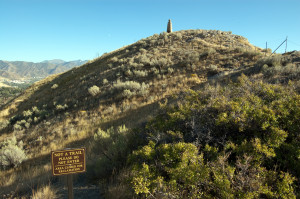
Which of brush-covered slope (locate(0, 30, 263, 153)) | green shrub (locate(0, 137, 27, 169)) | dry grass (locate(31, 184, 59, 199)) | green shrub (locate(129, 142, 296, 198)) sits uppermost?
brush-covered slope (locate(0, 30, 263, 153))

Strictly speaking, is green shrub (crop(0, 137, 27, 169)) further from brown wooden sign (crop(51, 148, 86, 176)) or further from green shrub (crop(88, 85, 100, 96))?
green shrub (crop(88, 85, 100, 96))

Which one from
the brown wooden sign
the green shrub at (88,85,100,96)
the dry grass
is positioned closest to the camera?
the brown wooden sign

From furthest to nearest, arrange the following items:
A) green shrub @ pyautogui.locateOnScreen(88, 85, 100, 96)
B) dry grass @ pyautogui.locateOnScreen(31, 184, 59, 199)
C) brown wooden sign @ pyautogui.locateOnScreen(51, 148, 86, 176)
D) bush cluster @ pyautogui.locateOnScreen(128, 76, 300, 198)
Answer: green shrub @ pyautogui.locateOnScreen(88, 85, 100, 96) < dry grass @ pyautogui.locateOnScreen(31, 184, 59, 199) < brown wooden sign @ pyautogui.locateOnScreen(51, 148, 86, 176) < bush cluster @ pyautogui.locateOnScreen(128, 76, 300, 198)

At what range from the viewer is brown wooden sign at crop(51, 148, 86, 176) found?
3082mm

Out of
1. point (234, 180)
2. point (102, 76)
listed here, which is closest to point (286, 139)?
point (234, 180)

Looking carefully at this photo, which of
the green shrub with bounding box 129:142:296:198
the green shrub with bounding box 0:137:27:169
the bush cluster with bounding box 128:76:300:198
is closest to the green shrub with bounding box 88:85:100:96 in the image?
the green shrub with bounding box 0:137:27:169

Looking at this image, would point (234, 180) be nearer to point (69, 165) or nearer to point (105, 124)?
Result: point (69, 165)

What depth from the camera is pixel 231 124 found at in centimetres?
387

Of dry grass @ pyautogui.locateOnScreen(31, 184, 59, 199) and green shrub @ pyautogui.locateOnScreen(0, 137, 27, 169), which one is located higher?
dry grass @ pyautogui.locateOnScreen(31, 184, 59, 199)

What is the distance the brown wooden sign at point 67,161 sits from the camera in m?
3.08

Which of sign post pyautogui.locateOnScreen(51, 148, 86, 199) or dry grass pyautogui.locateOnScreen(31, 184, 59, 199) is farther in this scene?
dry grass pyautogui.locateOnScreen(31, 184, 59, 199)

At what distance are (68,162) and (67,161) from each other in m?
0.03

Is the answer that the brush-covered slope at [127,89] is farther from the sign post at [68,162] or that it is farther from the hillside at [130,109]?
the sign post at [68,162]

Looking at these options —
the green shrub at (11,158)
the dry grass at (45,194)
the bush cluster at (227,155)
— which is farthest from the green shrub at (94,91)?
the dry grass at (45,194)
